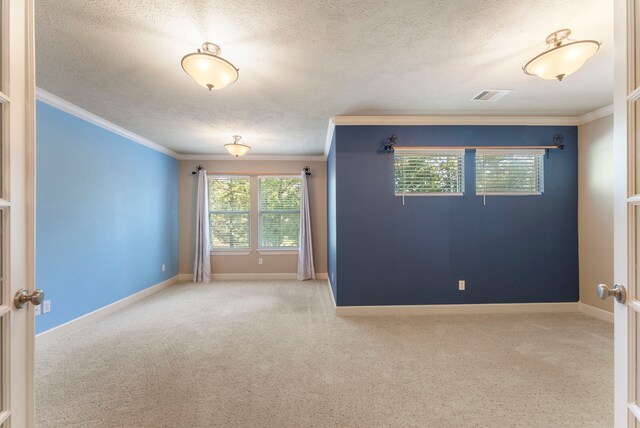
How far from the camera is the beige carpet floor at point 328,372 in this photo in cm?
166

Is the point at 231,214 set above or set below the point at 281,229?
above

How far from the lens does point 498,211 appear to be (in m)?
3.35

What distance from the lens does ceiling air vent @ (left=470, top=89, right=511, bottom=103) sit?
2.62 meters

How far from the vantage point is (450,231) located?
3.34 metres

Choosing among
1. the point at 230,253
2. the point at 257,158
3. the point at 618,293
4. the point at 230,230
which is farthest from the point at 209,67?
the point at 230,253

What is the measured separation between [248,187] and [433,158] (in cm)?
357

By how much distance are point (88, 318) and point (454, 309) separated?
14.6ft

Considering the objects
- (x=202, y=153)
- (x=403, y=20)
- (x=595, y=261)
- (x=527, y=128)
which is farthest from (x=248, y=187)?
(x=595, y=261)

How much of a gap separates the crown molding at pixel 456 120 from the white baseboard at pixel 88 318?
12.4ft

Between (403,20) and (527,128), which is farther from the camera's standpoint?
(527,128)

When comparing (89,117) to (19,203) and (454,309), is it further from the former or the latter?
(454,309)

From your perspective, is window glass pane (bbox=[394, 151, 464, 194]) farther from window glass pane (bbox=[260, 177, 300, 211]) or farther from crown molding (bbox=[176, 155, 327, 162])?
window glass pane (bbox=[260, 177, 300, 211])

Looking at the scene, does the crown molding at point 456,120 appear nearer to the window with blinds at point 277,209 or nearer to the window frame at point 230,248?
the window with blinds at point 277,209

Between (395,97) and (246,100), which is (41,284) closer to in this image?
(246,100)
